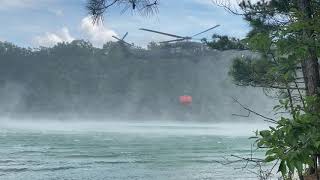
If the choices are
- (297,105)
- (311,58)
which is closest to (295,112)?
(297,105)

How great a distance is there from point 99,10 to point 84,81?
443 ft

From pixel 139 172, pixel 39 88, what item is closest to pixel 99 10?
pixel 139 172

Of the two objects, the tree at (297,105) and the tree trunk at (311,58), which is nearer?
the tree at (297,105)

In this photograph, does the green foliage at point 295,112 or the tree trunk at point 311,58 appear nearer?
the green foliage at point 295,112

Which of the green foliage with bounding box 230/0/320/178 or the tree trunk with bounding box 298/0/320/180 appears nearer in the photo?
the green foliage with bounding box 230/0/320/178

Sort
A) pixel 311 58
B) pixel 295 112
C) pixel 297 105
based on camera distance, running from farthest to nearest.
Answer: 1. pixel 311 58
2. pixel 297 105
3. pixel 295 112

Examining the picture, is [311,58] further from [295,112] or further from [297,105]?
[295,112]

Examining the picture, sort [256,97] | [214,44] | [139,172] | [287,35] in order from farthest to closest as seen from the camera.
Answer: [256,97] → [139,172] → [214,44] → [287,35]

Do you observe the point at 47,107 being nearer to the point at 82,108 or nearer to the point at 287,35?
the point at 82,108

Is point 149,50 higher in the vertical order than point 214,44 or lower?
higher

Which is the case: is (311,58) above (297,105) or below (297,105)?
above

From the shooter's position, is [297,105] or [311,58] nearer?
[297,105]

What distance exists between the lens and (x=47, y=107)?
12669cm

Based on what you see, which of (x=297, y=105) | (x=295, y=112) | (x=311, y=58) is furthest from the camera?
(x=311, y=58)
